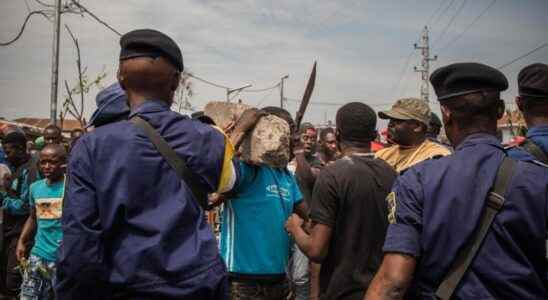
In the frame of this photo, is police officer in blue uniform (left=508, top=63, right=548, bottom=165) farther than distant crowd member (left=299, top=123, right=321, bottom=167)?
No

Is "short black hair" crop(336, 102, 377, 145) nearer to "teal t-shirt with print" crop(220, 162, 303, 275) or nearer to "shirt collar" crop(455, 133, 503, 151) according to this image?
"teal t-shirt with print" crop(220, 162, 303, 275)

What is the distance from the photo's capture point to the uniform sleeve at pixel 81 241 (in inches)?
72.1

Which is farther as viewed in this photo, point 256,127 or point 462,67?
point 256,127

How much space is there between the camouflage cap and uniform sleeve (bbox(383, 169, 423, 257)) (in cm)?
234

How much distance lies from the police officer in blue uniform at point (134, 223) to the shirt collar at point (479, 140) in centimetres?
111

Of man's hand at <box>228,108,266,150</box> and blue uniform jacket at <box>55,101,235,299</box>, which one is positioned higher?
man's hand at <box>228,108,266,150</box>

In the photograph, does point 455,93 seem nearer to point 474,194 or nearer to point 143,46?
point 474,194

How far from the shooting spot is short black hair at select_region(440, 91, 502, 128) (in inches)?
79.6

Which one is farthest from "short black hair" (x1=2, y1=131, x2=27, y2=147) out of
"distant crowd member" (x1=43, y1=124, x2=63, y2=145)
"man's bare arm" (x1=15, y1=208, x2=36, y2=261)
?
"man's bare arm" (x1=15, y1=208, x2=36, y2=261)

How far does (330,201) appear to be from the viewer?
9.89 ft

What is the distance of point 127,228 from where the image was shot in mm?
1919

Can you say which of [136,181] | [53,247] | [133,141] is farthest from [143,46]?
[53,247]

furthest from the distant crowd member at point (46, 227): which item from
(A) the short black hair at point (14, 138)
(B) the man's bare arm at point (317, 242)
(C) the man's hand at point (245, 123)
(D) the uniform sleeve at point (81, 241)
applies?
(D) the uniform sleeve at point (81, 241)

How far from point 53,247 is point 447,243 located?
389 cm
